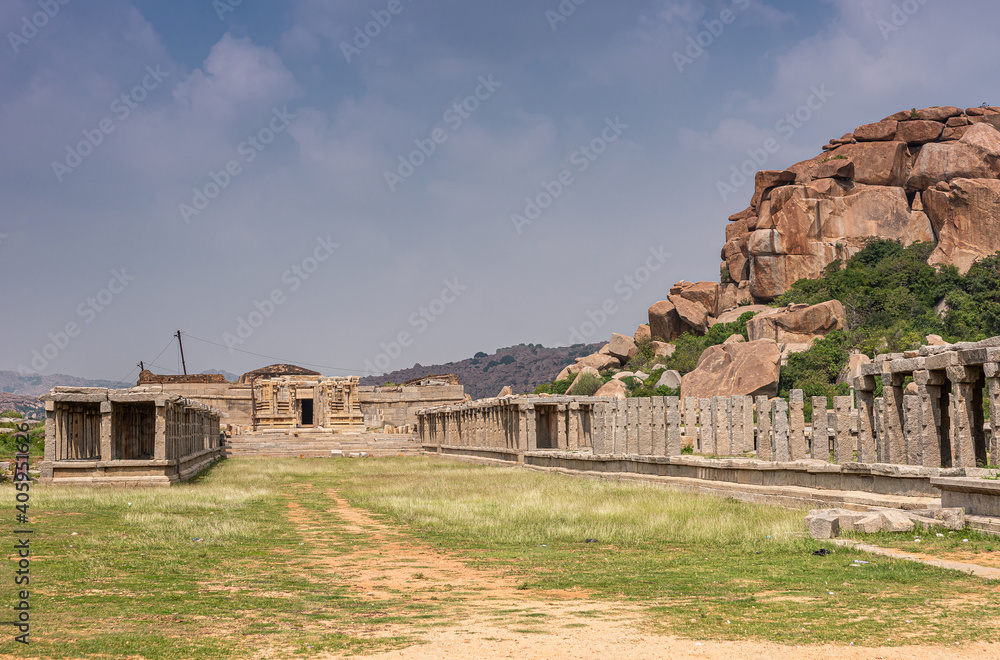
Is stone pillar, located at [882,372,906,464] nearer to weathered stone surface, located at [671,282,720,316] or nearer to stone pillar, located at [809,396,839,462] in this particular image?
stone pillar, located at [809,396,839,462]

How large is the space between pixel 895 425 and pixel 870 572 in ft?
40.9

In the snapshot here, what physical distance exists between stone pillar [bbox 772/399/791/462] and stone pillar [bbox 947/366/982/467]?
16.7ft

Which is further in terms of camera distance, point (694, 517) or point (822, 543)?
point (694, 517)

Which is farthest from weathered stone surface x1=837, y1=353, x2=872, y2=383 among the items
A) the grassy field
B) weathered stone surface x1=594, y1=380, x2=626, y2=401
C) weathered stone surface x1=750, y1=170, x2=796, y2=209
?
the grassy field

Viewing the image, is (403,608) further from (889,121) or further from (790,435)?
(889,121)

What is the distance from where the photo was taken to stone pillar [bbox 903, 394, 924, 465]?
20062mm

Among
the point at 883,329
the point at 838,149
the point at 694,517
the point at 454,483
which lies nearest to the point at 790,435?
the point at 694,517

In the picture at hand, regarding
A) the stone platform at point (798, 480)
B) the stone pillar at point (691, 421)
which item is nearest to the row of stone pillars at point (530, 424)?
the stone pillar at point (691, 421)

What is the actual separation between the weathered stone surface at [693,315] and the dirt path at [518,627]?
79.2 m

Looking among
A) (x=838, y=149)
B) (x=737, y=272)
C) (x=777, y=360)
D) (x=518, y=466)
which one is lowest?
(x=518, y=466)

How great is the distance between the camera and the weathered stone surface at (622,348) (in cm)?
9219

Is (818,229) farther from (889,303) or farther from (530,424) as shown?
→ (530,424)

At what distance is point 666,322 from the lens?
92.4m

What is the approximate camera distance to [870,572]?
35.1 feet
